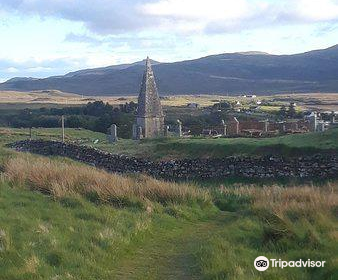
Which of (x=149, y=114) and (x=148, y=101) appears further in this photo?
(x=148, y=101)

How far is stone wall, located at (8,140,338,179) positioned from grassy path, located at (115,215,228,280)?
9710 millimetres

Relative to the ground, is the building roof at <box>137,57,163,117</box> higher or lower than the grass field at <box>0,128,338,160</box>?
higher

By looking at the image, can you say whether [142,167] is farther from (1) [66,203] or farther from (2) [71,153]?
(1) [66,203]

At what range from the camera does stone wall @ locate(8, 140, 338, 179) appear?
19.5m

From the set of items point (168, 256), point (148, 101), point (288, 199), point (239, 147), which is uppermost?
point (148, 101)

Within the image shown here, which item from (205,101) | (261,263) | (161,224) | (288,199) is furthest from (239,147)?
(205,101)

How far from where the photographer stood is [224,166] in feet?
69.7

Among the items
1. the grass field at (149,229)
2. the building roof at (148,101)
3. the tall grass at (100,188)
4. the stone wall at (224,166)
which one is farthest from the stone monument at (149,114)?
the grass field at (149,229)

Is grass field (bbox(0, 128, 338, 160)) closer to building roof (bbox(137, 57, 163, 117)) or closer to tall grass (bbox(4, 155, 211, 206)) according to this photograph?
tall grass (bbox(4, 155, 211, 206))

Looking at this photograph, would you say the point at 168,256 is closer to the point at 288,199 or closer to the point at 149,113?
the point at 288,199

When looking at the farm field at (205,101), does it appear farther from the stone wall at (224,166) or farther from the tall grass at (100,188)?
→ the tall grass at (100,188)

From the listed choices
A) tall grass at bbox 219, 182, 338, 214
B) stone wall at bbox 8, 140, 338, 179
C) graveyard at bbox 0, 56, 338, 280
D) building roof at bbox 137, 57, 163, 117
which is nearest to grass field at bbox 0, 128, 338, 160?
graveyard at bbox 0, 56, 338, 280

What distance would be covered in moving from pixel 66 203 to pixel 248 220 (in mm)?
3556

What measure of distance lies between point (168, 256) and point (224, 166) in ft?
43.0
